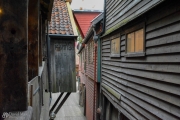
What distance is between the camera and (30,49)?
→ 271 cm

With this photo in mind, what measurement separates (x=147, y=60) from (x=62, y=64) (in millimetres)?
4313

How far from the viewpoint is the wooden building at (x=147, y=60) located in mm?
3031

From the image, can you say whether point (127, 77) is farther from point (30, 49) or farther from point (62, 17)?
point (62, 17)

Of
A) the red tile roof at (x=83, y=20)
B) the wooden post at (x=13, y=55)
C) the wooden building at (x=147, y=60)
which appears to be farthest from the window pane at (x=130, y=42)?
the red tile roof at (x=83, y=20)

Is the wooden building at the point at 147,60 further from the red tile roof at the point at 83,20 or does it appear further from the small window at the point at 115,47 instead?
the red tile roof at the point at 83,20

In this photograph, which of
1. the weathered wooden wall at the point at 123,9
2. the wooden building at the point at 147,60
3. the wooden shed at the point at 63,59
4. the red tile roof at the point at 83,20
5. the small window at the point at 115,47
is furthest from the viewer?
the red tile roof at the point at 83,20

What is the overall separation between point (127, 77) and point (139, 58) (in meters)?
0.98

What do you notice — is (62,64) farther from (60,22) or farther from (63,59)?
(60,22)

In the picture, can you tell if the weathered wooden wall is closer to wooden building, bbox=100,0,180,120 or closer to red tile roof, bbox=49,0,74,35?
wooden building, bbox=100,0,180,120

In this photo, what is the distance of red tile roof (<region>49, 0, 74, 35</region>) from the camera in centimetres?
778

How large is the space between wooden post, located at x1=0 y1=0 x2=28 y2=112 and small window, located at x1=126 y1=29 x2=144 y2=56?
3.43 meters

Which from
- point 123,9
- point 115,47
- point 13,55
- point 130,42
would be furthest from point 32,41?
point 115,47

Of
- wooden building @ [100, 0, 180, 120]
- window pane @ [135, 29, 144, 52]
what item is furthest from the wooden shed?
window pane @ [135, 29, 144, 52]

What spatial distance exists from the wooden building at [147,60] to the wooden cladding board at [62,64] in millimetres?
1772
